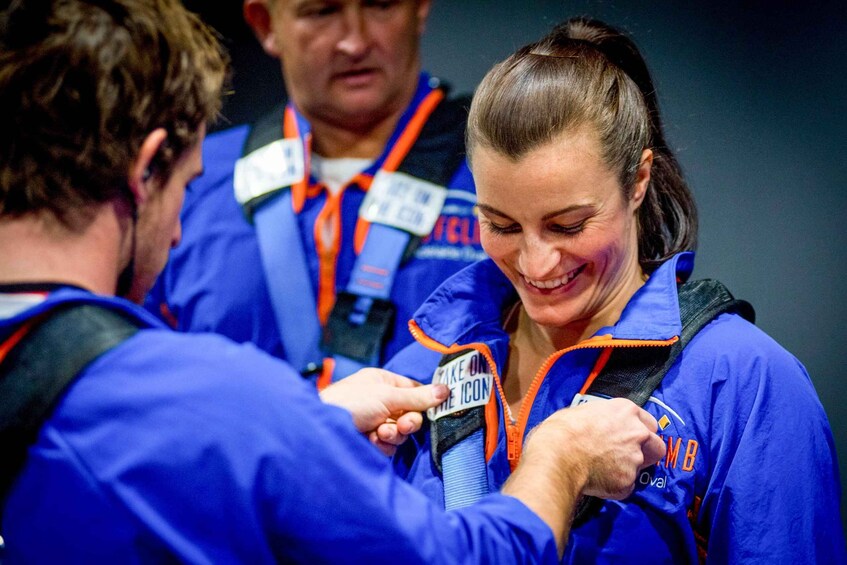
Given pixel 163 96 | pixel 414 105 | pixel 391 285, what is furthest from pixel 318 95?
pixel 163 96

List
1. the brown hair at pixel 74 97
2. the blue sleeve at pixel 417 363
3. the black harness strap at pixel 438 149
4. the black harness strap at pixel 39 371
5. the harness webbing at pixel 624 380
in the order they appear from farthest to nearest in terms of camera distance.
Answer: the black harness strap at pixel 438 149 → the blue sleeve at pixel 417 363 → the harness webbing at pixel 624 380 → the brown hair at pixel 74 97 → the black harness strap at pixel 39 371

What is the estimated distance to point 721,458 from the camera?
1637 millimetres

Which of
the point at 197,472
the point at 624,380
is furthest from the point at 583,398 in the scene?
the point at 197,472

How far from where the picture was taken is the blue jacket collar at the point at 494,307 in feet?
5.70

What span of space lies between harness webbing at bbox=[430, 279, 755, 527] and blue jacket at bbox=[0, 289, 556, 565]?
0.53 metres

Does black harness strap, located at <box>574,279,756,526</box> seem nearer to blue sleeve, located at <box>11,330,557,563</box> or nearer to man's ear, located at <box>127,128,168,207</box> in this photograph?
blue sleeve, located at <box>11,330,557,563</box>

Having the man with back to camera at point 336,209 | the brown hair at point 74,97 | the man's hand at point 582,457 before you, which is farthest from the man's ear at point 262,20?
the man's hand at point 582,457

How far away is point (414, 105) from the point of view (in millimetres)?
2846

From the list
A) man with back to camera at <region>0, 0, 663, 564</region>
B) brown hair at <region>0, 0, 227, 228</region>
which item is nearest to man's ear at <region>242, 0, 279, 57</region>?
man with back to camera at <region>0, 0, 663, 564</region>

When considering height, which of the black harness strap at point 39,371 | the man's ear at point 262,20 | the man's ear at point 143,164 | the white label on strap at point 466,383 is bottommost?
the white label on strap at point 466,383

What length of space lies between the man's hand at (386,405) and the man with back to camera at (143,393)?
404 mm

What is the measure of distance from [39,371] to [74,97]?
0.36 metres

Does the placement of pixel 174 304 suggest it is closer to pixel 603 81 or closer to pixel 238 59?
pixel 238 59

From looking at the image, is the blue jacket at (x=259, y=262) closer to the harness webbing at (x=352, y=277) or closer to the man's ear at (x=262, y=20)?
the harness webbing at (x=352, y=277)
